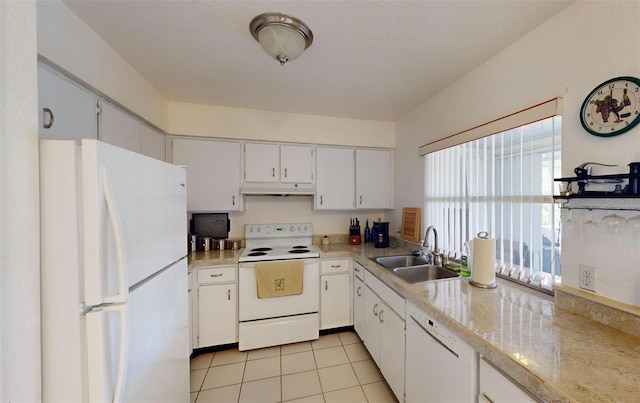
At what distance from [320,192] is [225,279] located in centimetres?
132

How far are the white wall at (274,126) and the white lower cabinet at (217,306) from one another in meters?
1.39

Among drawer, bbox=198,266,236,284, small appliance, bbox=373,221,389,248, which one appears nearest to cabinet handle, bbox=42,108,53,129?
drawer, bbox=198,266,236,284

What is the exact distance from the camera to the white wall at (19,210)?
65cm

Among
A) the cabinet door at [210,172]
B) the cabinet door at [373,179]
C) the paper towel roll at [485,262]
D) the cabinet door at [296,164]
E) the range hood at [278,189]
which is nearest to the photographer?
the paper towel roll at [485,262]

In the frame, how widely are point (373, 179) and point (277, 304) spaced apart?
175 cm

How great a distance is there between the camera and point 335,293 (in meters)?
2.48

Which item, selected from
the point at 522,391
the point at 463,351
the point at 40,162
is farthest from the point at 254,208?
the point at 522,391

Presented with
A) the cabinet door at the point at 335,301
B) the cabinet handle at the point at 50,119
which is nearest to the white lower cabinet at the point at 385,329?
the cabinet door at the point at 335,301

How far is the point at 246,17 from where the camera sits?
129cm

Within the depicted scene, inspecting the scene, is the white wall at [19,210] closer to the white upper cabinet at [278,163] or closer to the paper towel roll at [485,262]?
the white upper cabinet at [278,163]

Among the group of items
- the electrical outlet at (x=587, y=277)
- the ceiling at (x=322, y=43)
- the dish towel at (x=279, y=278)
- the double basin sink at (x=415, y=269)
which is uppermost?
the ceiling at (x=322, y=43)

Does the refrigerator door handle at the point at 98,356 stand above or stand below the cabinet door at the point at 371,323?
above

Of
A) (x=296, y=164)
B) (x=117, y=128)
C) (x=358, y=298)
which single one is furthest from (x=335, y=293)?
(x=117, y=128)

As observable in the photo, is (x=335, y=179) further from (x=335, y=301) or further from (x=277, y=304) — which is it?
(x=277, y=304)
